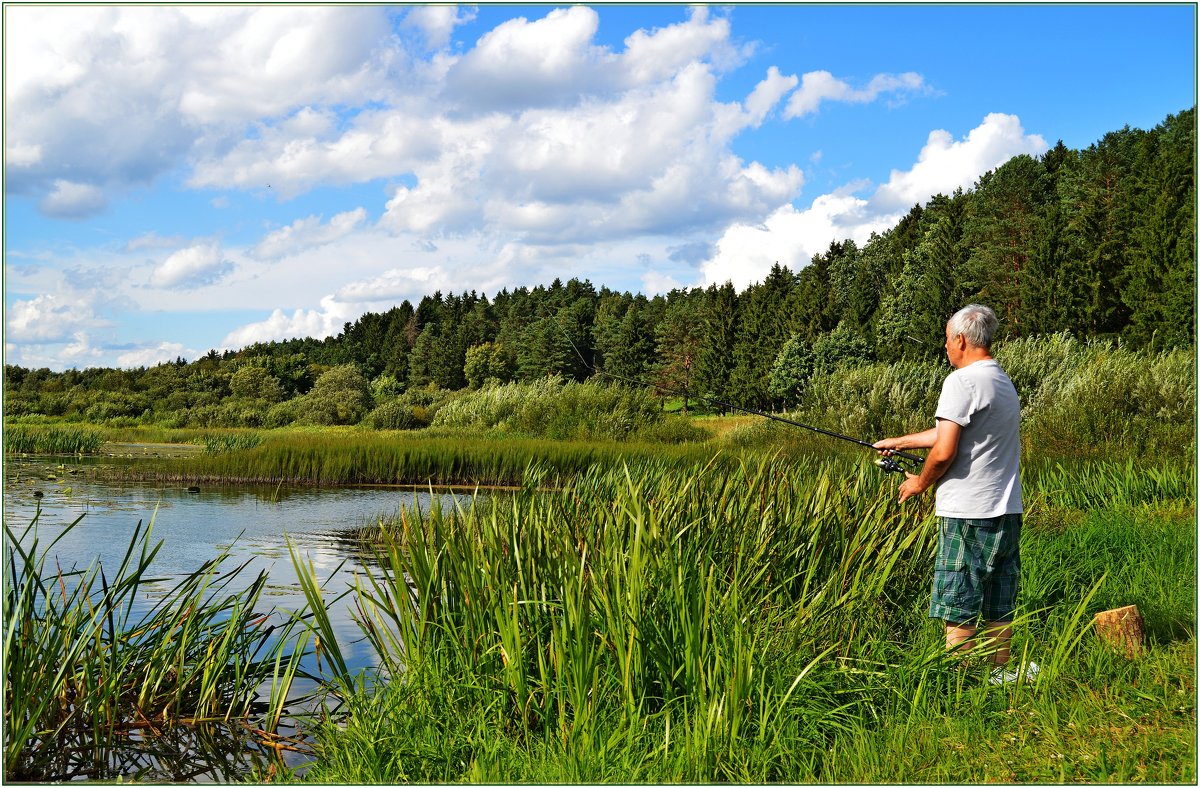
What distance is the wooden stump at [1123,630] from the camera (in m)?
4.25

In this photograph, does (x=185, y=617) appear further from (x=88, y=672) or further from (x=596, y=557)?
(x=596, y=557)

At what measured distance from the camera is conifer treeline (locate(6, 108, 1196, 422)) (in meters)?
29.1

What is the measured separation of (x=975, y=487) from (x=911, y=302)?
38872 mm

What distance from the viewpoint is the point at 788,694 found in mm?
3207

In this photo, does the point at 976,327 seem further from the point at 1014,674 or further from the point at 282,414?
the point at 282,414

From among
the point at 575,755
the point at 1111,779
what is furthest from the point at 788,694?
the point at 1111,779

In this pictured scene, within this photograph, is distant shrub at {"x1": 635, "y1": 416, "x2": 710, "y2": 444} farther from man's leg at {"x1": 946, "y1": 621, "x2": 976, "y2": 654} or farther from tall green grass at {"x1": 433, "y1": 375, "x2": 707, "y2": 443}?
man's leg at {"x1": 946, "y1": 621, "x2": 976, "y2": 654}

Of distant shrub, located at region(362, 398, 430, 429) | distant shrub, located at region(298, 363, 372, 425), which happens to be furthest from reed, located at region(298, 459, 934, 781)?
distant shrub, located at region(298, 363, 372, 425)

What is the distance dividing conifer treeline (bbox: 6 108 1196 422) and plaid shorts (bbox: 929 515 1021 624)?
11.4 metres

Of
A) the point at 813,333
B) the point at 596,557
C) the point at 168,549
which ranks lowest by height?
the point at 168,549

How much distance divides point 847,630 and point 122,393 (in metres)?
37.1

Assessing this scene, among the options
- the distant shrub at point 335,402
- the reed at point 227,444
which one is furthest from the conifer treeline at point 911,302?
the reed at point 227,444

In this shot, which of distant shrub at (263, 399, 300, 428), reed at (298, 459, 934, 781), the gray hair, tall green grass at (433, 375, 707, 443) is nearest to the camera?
reed at (298, 459, 934, 781)

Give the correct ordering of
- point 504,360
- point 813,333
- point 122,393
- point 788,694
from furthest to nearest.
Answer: point 504,360 → point 813,333 → point 122,393 → point 788,694
